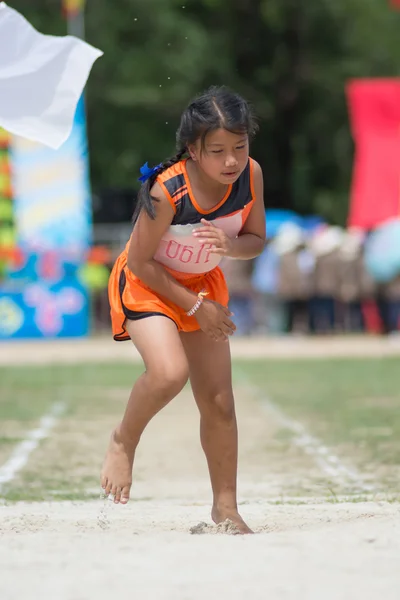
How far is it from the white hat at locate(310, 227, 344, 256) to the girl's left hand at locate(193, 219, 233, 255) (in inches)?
739

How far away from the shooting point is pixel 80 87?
6.33m

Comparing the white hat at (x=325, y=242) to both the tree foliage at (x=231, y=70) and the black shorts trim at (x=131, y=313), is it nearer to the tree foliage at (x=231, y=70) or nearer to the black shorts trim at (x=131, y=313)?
the tree foliage at (x=231, y=70)

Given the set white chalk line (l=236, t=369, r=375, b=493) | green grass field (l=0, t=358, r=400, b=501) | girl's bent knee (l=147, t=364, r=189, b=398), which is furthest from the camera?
Answer: green grass field (l=0, t=358, r=400, b=501)

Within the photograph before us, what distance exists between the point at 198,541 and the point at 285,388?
31.6 feet

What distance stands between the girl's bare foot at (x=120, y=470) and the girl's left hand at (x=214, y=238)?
2.98 feet

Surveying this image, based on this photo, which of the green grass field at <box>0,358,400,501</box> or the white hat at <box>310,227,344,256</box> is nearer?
the green grass field at <box>0,358,400,501</box>

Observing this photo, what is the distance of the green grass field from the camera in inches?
313

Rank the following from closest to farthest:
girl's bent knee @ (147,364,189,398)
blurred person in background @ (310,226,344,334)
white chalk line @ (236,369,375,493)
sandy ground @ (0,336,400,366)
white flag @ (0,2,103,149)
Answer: girl's bent knee @ (147,364,189,398), white flag @ (0,2,103,149), white chalk line @ (236,369,375,493), sandy ground @ (0,336,400,366), blurred person in background @ (310,226,344,334)

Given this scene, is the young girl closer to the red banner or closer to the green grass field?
the green grass field

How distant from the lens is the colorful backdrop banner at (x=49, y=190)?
75.0 ft

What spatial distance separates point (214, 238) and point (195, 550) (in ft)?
4.43

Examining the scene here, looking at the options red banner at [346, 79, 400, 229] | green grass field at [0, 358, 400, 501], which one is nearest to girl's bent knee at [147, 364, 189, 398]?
green grass field at [0, 358, 400, 501]

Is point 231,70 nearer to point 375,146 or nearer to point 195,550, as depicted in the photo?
point 375,146

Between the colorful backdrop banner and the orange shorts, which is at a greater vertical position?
the orange shorts
